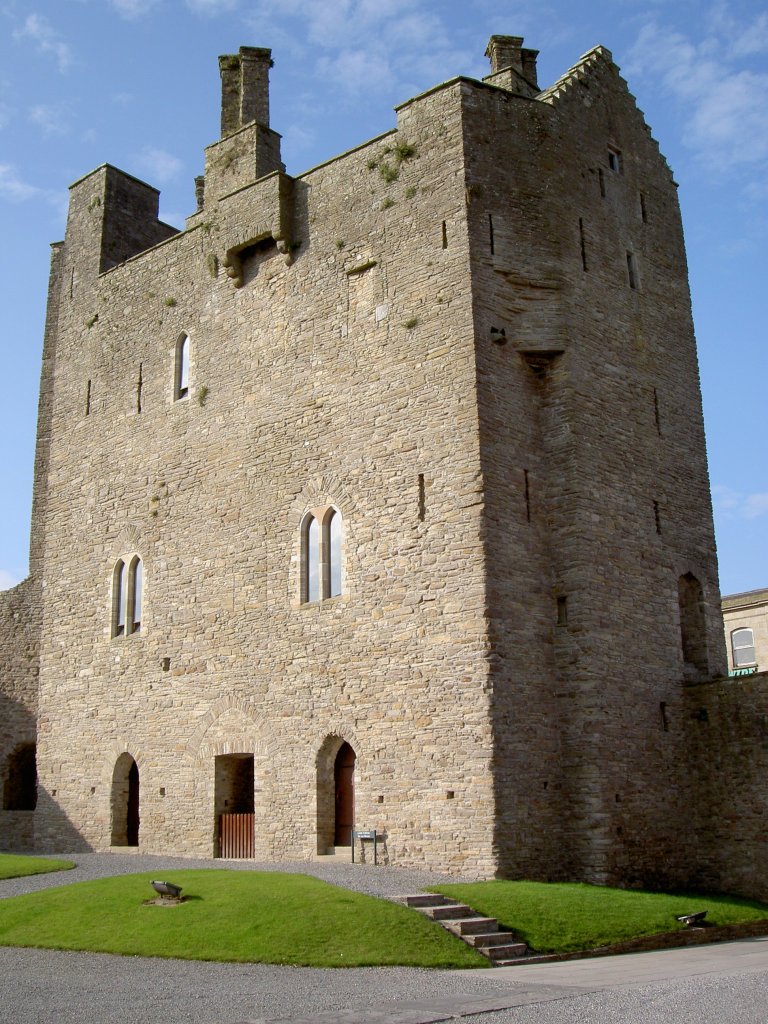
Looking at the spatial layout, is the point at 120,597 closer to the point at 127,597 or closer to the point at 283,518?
the point at 127,597

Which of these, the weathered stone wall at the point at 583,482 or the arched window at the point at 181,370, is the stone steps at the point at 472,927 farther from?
the arched window at the point at 181,370

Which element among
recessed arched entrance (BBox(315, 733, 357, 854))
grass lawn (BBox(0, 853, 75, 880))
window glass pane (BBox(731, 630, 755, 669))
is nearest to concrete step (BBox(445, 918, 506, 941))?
recessed arched entrance (BBox(315, 733, 357, 854))

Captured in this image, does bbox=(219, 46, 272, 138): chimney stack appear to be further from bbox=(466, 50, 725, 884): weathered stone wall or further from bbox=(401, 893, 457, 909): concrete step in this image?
bbox=(401, 893, 457, 909): concrete step

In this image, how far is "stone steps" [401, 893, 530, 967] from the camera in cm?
1304

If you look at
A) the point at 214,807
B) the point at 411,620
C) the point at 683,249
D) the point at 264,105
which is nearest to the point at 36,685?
the point at 214,807

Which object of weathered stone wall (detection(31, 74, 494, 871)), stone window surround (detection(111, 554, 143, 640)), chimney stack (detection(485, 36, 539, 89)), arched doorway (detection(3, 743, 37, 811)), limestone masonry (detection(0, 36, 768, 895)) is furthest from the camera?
arched doorway (detection(3, 743, 37, 811))

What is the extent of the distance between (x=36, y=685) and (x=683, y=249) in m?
18.4

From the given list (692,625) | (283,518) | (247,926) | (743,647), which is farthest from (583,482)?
(743,647)

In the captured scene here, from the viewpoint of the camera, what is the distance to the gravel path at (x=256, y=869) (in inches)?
609

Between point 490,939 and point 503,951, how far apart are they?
22 cm

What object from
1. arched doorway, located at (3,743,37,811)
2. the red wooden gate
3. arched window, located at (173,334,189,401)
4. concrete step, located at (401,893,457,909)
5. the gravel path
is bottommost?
concrete step, located at (401,893,457,909)

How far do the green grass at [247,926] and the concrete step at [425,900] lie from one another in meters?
0.45

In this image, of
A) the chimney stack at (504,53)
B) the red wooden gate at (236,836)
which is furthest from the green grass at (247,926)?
the chimney stack at (504,53)

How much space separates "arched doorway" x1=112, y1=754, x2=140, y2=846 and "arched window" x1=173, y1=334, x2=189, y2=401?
778 centimetres
